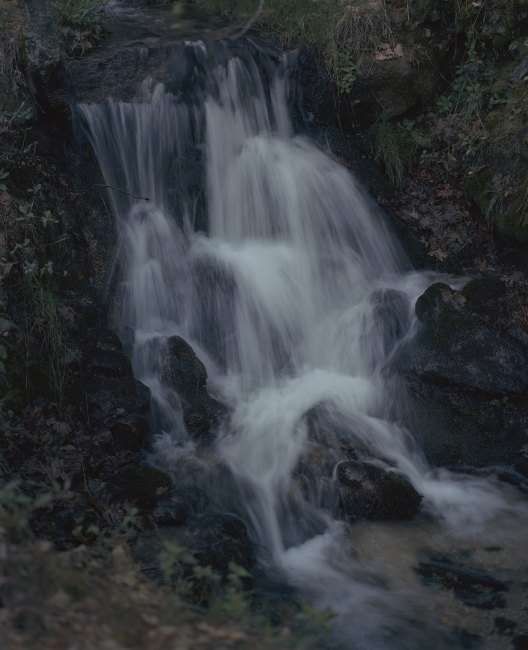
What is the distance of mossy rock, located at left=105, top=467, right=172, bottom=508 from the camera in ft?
16.2

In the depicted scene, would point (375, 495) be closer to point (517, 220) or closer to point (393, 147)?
point (517, 220)

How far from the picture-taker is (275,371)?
6773 mm

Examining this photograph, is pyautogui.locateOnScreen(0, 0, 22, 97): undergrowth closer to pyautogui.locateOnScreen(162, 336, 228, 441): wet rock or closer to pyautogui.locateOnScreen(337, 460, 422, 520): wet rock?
pyautogui.locateOnScreen(162, 336, 228, 441): wet rock

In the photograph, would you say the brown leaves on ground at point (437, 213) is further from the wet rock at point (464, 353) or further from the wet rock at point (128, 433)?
the wet rock at point (128, 433)

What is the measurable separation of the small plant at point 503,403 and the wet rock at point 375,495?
1.49 meters

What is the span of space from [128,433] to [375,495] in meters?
2.24

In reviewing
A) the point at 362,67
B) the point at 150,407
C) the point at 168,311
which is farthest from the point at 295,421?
the point at 362,67

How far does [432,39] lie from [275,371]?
17.4ft

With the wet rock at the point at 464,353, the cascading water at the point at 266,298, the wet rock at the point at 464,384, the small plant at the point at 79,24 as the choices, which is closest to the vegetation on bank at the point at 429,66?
the cascading water at the point at 266,298

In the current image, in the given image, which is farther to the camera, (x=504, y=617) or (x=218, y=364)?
(x=218, y=364)

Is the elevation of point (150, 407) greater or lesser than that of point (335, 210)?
lesser

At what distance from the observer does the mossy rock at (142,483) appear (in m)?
4.93

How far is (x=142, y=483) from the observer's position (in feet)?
16.7

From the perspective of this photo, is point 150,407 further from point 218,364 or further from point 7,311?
point 7,311
